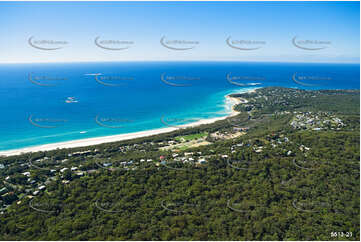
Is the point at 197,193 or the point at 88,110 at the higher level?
the point at 88,110

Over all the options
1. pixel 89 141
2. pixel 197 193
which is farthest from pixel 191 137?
pixel 197 193

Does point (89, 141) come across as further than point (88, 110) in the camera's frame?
No

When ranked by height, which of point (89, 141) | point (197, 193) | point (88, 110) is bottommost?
point (89, 141)

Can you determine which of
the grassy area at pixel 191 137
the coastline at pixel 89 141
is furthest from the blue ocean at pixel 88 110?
the grassy area at pixel 191 137

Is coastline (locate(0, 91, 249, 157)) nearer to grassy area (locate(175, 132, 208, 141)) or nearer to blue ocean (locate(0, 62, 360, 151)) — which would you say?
blue ocean (locate(0, 62, 360, 151))

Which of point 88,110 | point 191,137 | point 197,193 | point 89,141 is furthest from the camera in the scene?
point 88,110

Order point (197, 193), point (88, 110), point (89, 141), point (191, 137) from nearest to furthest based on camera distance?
point (197, 193)
point (89, 141)
point (191, 137)
point (88, 110)

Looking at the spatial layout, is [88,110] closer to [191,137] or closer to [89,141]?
[89,141]

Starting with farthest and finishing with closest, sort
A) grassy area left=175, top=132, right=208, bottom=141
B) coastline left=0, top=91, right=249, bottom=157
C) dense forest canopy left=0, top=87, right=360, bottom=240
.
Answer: grassy area left=175, top=132, right=208, bottom=141
coastline left=0, top=91, right=249, bottom=157
dense forest canopy left=0, top=87, right=360, bottom=240

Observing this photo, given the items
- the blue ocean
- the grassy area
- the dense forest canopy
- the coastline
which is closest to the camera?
the dense forest canopy

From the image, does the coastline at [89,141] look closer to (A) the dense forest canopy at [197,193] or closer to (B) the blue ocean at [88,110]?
(B) the blue ocean at [88,110]

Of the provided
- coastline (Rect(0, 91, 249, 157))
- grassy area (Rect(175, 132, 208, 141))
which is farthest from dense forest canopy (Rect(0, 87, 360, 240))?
grassy area (Rect(175, 132, 208, 141))

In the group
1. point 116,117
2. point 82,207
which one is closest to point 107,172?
point 82,207
